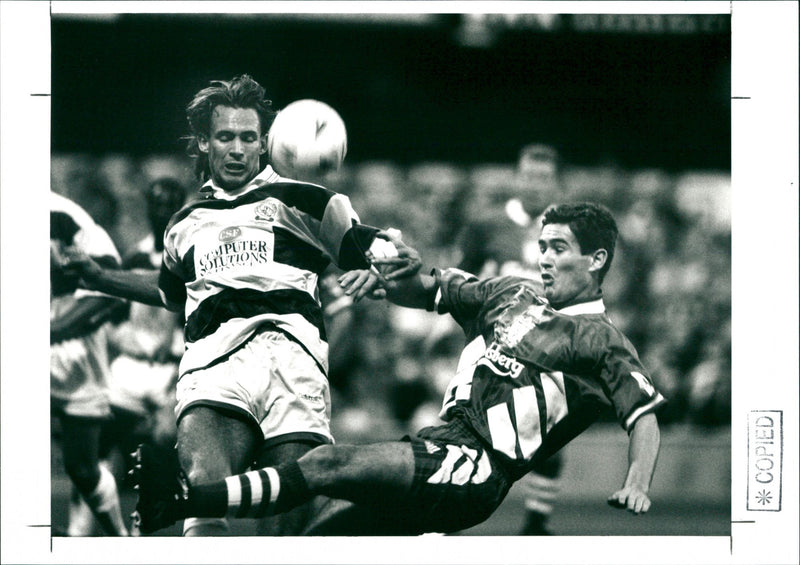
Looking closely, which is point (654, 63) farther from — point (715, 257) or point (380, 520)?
point (380, 520)

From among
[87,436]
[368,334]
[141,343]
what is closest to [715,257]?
[368,334]

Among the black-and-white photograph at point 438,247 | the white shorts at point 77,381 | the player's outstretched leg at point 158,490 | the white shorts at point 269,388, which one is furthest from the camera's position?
the white shorts at point 77,381

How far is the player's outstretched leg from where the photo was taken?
4055 mm

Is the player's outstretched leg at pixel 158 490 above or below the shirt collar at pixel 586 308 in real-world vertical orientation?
below

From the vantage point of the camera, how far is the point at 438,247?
4410 millimetres

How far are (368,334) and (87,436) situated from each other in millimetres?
1361

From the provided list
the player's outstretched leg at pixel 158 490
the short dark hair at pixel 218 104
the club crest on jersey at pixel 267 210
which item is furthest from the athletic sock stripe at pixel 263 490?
the short dark hair at pixel 218 104

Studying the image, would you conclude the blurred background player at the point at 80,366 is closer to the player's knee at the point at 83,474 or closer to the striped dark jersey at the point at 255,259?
the player's knee at the point at 83,474

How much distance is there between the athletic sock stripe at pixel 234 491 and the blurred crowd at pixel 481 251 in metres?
0.51

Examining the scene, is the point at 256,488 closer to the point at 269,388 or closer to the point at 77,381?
the point at 269,388

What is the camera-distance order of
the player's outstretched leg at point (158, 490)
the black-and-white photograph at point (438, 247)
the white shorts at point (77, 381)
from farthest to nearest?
1. the white shorts at point (77, 381)
2. the black-and-white photograph at point (438, 247)
3. the player's outstretched leg at point (158, 490)

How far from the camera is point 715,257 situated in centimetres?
447

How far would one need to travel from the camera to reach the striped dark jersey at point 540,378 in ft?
14.1

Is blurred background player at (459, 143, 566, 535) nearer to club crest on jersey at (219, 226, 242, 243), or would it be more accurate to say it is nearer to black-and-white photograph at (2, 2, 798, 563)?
black-and-white photograph at (2, 2, 798, 563)
